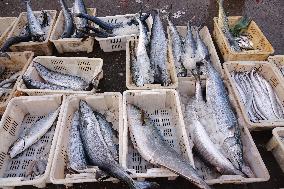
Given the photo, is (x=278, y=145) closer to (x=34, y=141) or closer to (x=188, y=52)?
(x=188, y=52)

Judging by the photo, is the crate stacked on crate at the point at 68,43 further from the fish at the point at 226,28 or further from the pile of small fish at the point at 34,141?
the fish at the point at 226,28

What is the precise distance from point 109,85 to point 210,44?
214cm

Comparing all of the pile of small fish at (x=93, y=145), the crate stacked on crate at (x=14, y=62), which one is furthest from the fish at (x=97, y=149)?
the crate stacked on crate at (x=14, y=62)

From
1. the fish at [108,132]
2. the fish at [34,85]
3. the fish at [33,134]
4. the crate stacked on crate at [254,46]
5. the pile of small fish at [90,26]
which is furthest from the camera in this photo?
the pile of small fish at [90,26]

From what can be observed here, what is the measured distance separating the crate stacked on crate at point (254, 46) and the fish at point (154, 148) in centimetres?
225

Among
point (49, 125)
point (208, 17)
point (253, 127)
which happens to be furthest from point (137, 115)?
point (208, 17)

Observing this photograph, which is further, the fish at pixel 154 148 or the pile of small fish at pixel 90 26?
the pile of small fish at pixel 90 26

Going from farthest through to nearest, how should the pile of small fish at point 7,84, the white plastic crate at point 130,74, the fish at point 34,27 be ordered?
the fish at point 34,27 → the pile of small fish at point 7,84 → the white plastic crate at point 130,74

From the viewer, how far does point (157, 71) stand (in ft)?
15.0

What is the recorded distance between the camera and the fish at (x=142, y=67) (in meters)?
4.43

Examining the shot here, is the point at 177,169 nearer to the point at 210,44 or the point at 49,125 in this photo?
the point at 49,125

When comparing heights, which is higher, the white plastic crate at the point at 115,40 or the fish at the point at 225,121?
the white plastic crate at the point at 115,40

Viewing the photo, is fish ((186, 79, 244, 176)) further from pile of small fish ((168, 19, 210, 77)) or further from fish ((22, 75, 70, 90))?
fish ((22, 75, 70, 90))

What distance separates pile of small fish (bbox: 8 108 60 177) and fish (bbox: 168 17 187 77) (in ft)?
7.26
